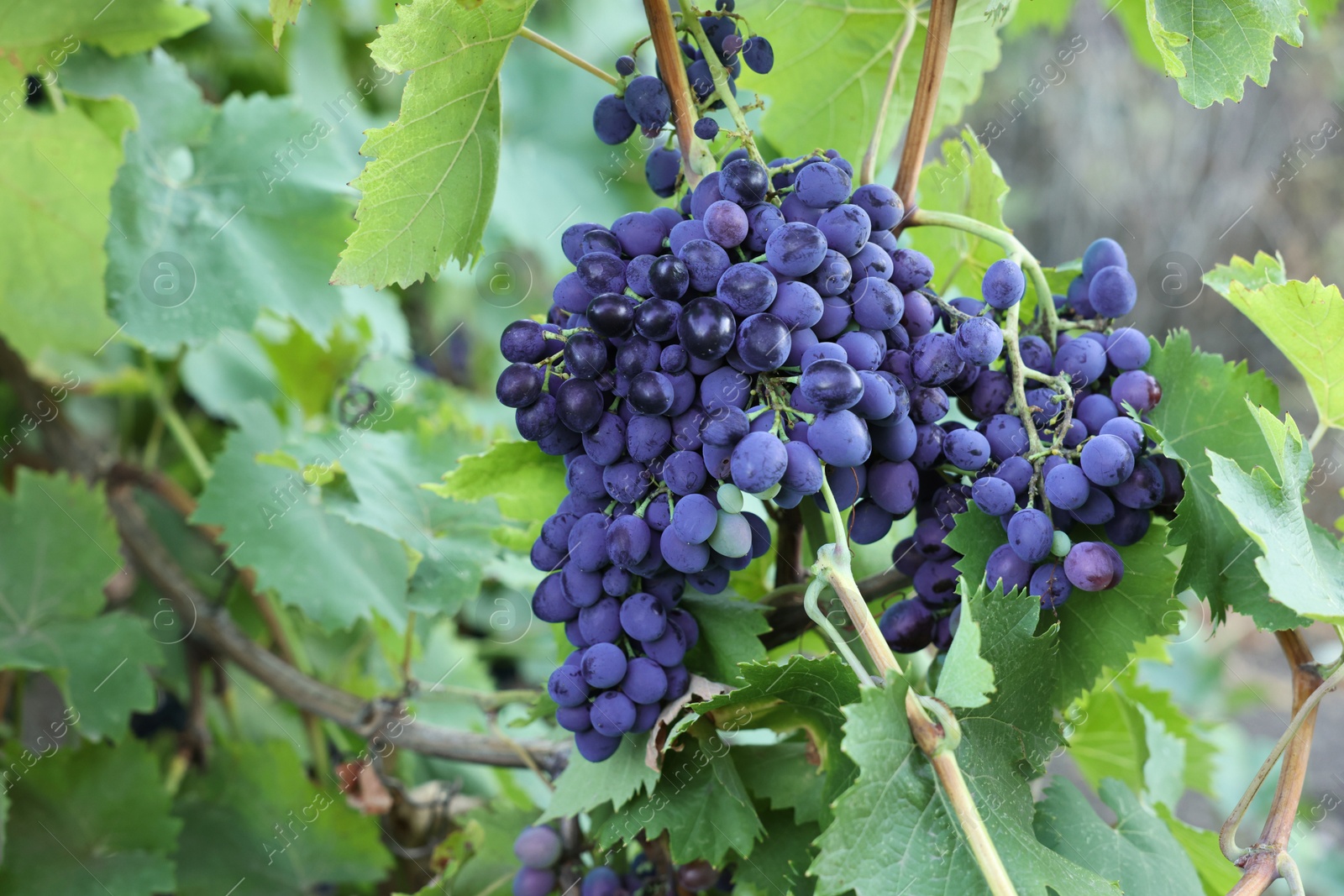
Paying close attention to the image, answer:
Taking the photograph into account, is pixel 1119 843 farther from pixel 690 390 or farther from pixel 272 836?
pixel 272 836

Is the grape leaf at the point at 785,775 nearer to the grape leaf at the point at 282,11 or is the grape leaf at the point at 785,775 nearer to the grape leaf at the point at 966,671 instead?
the grape leaf at the point at 966,671

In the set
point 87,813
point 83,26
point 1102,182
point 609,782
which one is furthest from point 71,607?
point 1102,182

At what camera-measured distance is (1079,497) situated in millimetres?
553

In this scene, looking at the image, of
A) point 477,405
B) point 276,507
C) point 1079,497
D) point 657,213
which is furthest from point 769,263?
point 477,405

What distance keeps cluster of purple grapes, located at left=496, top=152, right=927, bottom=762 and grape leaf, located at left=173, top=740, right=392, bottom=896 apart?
643 millimetres

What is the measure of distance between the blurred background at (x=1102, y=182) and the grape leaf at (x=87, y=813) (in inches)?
23.0

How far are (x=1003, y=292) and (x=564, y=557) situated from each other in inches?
13.1

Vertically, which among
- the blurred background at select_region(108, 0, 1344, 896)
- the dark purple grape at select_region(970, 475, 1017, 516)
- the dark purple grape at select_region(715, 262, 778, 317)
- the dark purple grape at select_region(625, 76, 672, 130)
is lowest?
the blurred background at select_region(108, 0, 1344, 896)

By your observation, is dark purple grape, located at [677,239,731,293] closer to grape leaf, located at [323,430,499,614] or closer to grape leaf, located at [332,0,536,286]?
grape leaf, located at [332,0,536,286]

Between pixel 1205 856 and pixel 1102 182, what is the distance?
16.3ft

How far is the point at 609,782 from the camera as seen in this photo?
64 cm

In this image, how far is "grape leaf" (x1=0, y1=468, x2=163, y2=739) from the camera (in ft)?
3.40

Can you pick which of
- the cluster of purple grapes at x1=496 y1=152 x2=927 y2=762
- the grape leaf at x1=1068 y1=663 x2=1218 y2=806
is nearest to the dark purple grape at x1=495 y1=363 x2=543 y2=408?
the cluster of purple grapes at x1=496 y1=152 x2=927 y2=762

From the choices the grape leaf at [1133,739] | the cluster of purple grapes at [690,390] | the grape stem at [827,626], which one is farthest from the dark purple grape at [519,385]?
the grape leaf at [1133,739]
